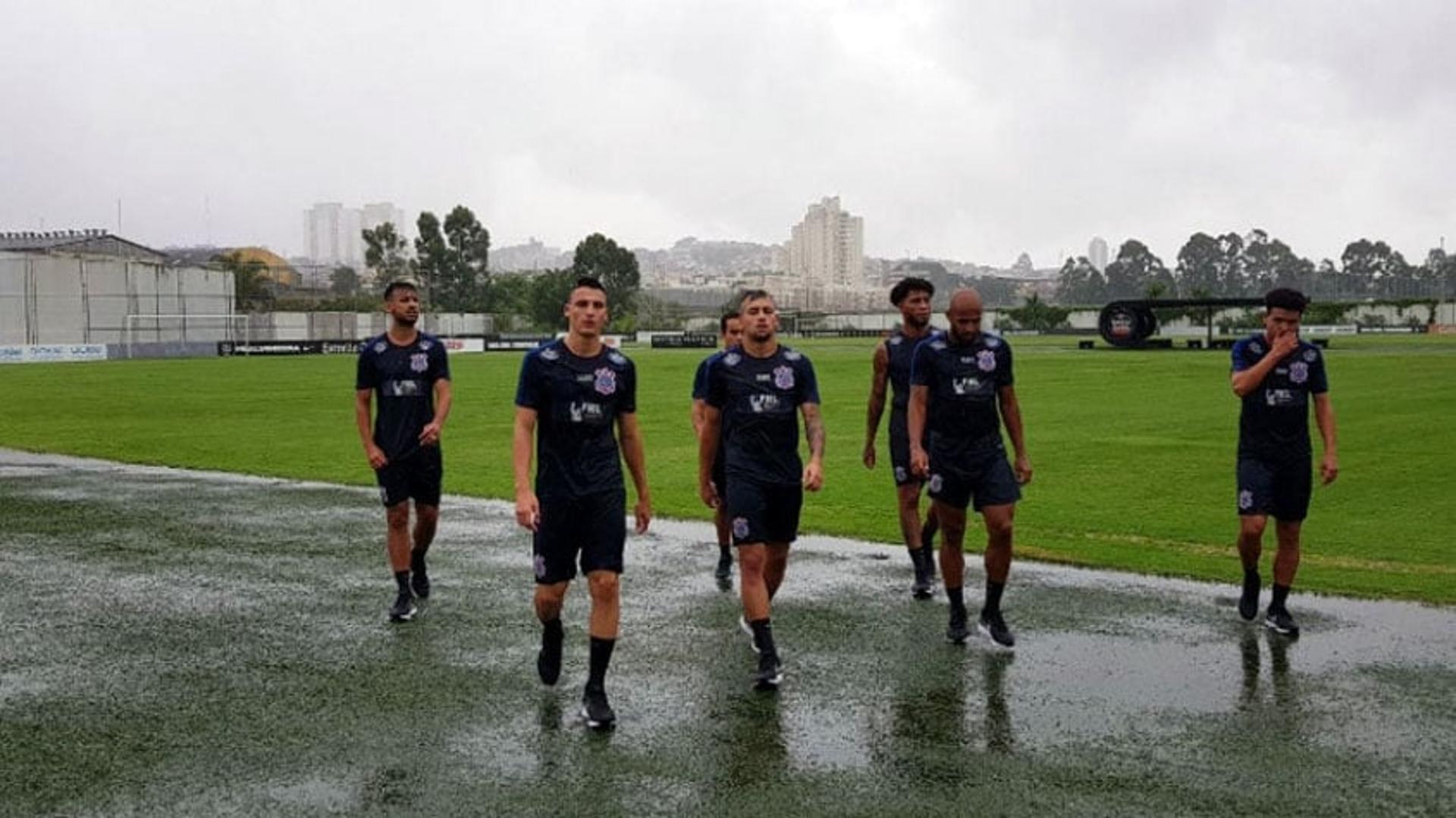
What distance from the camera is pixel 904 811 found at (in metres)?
5.48

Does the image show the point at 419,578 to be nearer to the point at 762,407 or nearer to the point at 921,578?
the point at 762,407

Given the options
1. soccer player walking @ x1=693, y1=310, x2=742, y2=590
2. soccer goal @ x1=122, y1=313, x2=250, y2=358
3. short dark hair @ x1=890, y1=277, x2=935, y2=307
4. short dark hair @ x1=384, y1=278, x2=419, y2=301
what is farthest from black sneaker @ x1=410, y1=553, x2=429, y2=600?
soccer goal @ x1=122, y1=313, x2=250, y2=358

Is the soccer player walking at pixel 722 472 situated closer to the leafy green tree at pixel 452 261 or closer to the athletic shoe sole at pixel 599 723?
the athletic shoe sole at pixel 599 723

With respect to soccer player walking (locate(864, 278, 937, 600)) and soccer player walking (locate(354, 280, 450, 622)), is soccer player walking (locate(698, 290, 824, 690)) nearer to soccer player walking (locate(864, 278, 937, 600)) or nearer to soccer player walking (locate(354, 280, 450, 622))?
soccer player walking (locate(864, 278, 937, 600))

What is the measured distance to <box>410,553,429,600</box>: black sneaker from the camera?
10023 mm

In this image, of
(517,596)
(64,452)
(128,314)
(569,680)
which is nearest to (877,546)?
(517,596)

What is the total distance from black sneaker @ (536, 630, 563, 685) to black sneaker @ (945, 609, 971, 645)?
2.68 m

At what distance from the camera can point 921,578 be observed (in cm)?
1012

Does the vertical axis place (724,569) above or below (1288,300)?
below

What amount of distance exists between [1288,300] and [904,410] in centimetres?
308

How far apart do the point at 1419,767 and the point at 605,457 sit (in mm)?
4258

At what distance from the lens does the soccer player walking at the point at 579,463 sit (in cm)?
698

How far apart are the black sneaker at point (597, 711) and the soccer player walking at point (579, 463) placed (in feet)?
0.17

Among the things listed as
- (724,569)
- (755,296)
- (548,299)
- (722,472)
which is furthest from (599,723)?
(548,299)
